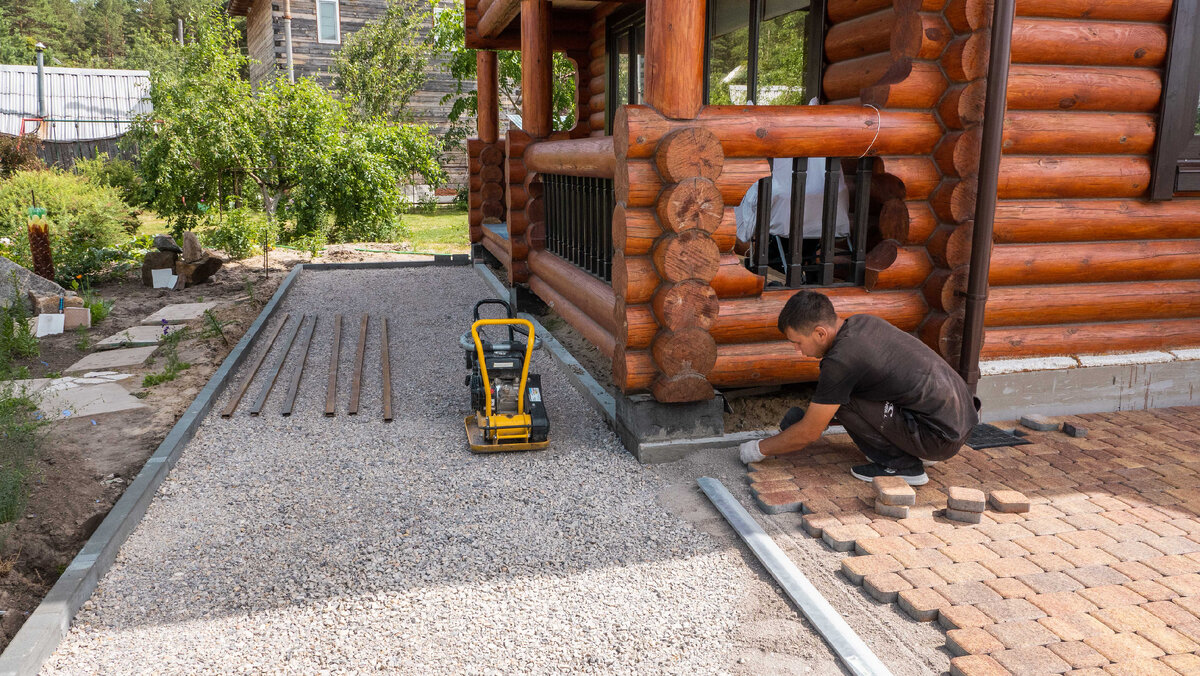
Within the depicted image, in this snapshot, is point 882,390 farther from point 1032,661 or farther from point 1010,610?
point 1032,661

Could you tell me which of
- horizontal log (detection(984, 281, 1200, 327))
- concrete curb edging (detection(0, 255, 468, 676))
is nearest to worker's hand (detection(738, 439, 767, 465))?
horizontal log (detection(984, 281, 1200, 327))

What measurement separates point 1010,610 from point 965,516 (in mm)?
850

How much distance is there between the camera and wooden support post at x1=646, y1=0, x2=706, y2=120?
4652 mm

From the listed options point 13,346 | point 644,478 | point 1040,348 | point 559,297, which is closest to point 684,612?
point 644,478

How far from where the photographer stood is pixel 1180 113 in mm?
5688

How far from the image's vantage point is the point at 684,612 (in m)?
3.43

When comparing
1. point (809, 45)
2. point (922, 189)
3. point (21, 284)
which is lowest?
point (21, 284)

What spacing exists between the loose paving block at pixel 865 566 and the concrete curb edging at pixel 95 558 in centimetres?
322

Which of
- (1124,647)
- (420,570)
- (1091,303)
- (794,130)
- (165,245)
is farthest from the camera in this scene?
(165,245)

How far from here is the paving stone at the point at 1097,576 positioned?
3527 millimetres

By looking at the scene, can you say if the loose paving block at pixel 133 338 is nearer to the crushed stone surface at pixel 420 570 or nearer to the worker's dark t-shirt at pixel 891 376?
the crushed stone surface at pixel 420 570

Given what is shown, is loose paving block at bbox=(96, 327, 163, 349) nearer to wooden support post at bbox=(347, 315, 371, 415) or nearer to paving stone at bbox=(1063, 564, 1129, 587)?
wooden support post at bbox=(347, 315, 371, 415)

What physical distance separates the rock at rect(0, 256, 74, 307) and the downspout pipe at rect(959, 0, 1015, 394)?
9.29m

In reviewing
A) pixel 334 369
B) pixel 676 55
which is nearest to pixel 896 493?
pixel 676 55
